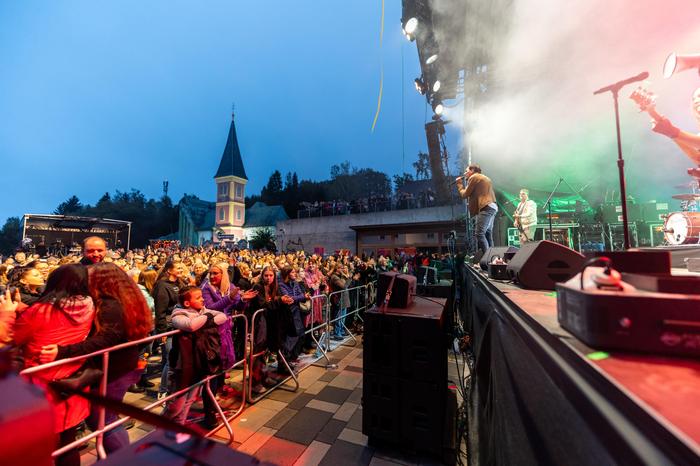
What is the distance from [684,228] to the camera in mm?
6012

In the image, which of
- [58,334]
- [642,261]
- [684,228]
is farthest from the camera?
[684,228]

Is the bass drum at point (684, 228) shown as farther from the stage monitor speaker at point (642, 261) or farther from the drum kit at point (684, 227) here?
the stage monitor speaker at point (642, 261)

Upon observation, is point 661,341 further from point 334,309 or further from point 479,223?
point 334,309

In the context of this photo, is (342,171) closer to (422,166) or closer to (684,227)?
(422,166)

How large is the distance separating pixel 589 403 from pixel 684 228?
812cm

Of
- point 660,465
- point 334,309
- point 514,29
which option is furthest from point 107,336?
point 514,29

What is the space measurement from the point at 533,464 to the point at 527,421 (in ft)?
0.52

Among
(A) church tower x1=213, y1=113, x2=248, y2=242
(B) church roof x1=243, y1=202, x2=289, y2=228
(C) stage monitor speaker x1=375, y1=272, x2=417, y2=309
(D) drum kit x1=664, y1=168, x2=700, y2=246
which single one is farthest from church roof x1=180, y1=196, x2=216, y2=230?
(D) drum kit x1=664, y1=168, x2=700, y2=246

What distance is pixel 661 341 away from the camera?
0.97 metres

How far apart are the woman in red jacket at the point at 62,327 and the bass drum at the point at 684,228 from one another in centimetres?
974

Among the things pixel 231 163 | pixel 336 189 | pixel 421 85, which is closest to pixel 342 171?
pixel 336 189

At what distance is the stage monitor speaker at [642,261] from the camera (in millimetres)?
1284

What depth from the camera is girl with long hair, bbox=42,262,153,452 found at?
2.66 metres

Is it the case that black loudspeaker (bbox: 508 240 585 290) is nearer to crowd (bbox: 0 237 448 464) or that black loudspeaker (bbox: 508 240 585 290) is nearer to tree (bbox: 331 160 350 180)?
crowd (bbox: 0 237 448 464)
